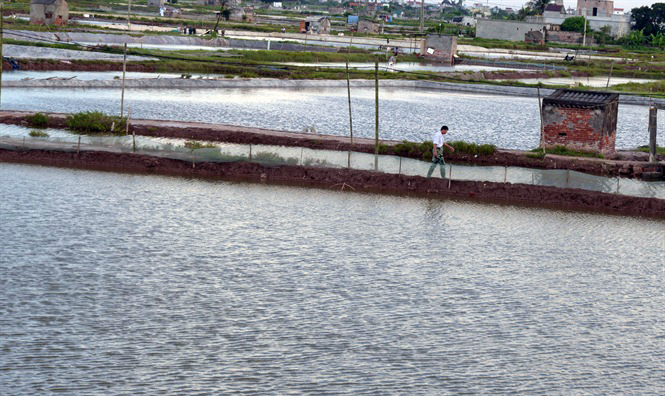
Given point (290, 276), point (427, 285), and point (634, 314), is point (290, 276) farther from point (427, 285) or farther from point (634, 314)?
point (634, 314)

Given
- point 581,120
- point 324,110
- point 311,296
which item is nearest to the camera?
point 311,296

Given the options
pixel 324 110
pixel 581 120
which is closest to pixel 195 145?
pixel 581 120

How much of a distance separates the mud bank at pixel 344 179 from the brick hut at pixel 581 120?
5.42m

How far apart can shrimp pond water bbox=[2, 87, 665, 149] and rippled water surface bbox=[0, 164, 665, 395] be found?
13433 mm

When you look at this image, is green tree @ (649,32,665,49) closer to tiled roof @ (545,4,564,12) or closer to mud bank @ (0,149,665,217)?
tiled roof @ (545,4,564,12)

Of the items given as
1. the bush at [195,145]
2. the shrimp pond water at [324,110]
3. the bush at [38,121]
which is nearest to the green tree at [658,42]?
the shrimp pond water at [324,110]

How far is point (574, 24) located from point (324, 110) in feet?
369

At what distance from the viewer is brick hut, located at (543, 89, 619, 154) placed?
103ft

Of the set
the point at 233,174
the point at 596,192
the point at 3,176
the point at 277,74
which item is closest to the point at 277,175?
the point at 233,174

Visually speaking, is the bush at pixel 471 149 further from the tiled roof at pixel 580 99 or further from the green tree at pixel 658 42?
the green tree at pixel 658 42

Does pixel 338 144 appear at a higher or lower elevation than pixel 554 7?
lower

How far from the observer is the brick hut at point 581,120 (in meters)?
31.3

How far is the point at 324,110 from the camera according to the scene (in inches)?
1791

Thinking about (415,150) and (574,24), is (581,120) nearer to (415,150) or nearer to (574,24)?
(415,150)
